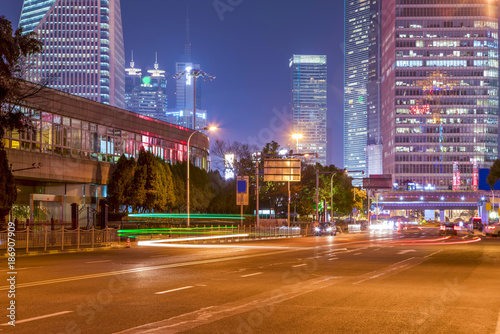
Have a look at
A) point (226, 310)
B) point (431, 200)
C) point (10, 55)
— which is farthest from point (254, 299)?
point (431, 200)

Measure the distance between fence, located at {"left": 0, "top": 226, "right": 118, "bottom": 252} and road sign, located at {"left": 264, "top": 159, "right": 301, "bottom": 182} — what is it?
88.8 ft

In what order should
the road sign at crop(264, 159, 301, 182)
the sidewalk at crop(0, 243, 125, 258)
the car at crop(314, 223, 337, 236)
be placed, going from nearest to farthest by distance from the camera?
the sidewalk at crop(0, 243, 125, 258) < the road sign at crop(264, 159, 301, 182) < the car at crop(314, 223, 337, 236)

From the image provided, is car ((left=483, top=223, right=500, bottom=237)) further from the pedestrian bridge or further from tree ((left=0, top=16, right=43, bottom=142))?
the pedestrian bridge

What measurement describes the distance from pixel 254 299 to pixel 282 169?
51.6m

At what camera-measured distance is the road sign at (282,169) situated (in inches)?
2539

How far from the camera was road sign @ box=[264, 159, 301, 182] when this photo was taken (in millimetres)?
64500

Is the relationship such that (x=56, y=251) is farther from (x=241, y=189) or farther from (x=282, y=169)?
(x=282, y=169)

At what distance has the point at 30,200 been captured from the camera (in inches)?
2160

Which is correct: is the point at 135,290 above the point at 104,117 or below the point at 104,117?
below

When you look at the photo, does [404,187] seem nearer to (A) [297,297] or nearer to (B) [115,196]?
(B) [115,196]

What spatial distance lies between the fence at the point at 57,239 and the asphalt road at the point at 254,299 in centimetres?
1033

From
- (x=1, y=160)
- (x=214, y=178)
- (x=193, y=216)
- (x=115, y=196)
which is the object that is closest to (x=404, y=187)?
(x=214, y=178)

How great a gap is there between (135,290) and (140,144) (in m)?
55.6

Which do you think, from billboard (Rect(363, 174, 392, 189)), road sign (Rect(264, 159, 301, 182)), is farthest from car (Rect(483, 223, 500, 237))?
billboard (Rect(363, 174, 392, 189))
